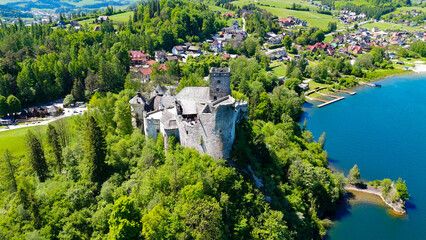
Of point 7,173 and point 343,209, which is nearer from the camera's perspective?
point 7,173

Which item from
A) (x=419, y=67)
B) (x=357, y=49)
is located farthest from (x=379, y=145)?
(x=357, y=49)

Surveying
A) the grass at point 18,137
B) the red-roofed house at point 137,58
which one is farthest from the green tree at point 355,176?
the red-roofed house at point 137,58

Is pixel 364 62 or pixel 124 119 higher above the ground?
pixel 124 119

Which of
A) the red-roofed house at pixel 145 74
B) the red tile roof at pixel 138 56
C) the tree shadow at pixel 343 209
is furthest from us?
the red tile roof at pixel 138 56

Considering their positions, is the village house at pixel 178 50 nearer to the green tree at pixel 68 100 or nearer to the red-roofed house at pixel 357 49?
the green tree at pixel 68 100

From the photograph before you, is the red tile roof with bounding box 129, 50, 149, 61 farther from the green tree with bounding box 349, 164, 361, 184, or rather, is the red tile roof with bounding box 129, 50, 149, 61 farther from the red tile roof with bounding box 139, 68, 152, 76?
the green tree with bounding box 349, 164, 361, 184

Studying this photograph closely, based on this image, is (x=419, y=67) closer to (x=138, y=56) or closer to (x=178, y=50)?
(x=178, y=50)

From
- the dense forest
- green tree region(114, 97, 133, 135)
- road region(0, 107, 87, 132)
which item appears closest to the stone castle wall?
the dense forest
